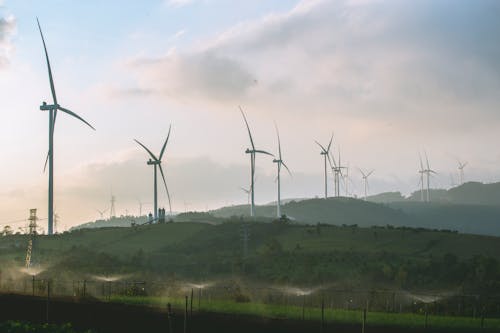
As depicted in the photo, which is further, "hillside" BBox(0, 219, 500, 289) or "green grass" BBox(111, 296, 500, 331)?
"hillside" BBox(0, 219, 500, 289)

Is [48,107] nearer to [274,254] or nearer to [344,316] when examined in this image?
[274,254]

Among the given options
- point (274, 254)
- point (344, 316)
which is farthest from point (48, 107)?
point (344, 316)

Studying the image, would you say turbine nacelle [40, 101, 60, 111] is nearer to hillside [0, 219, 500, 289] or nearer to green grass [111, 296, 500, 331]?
hillside [0, 219, 500, 289]

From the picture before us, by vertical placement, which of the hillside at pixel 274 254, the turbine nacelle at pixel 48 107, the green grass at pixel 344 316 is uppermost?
the turbine nacelle at pixel 48 107

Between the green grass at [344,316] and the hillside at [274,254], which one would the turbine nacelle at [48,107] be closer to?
the hillside at [274,254]

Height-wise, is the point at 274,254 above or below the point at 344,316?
above

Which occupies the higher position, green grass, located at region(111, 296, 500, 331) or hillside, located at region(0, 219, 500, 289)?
hillside, located at region(0, 219, 500, 289)

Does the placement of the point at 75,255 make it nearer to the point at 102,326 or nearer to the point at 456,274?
the point at 456,274

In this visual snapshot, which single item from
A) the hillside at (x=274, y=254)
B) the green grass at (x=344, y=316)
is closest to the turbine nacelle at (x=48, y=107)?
the hillside at (x=274, y=254)

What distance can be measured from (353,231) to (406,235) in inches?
461

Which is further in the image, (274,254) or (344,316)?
(274,254)

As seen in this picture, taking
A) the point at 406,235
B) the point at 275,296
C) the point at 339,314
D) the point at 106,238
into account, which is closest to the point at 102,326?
the point at 339,314

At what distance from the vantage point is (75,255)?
451ft

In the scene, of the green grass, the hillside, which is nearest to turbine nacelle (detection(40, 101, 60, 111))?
the hillside
